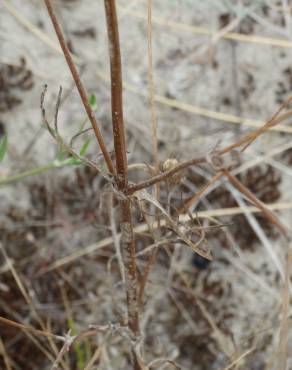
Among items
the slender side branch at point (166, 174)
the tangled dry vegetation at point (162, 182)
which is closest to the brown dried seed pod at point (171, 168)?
the slender side branch at point (166, 174)

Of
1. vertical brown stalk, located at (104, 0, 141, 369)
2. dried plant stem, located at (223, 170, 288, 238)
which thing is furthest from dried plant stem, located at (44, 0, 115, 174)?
dried plant stem, located at (223, 170, 288, 238)

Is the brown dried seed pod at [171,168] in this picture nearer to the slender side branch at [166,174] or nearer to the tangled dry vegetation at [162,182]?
the slender side branch at [166,174]

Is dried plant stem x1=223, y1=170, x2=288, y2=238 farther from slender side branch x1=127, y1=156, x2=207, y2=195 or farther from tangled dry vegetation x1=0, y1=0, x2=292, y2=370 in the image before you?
tangled dry vegetation x1=0, y1=0, x2=292, y2=370

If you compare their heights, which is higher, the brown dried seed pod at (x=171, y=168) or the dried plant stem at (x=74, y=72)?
the dried plant stem at (x=74, y=72)

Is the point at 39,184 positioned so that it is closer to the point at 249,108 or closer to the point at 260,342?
the point at 249,108

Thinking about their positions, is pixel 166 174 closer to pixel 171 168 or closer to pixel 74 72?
pixel 171 168

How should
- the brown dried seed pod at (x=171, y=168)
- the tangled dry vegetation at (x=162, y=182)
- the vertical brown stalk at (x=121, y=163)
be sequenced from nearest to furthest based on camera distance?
the vertical brown stalk at (x=121, y=163) → the brown dried seed pod at (x=171, y=168) → the tangled dry vegetation at (x=162, y=182)

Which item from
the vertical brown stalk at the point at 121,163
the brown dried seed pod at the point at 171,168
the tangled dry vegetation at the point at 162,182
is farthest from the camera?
the tangled dry vegetation at the point at 162,182
